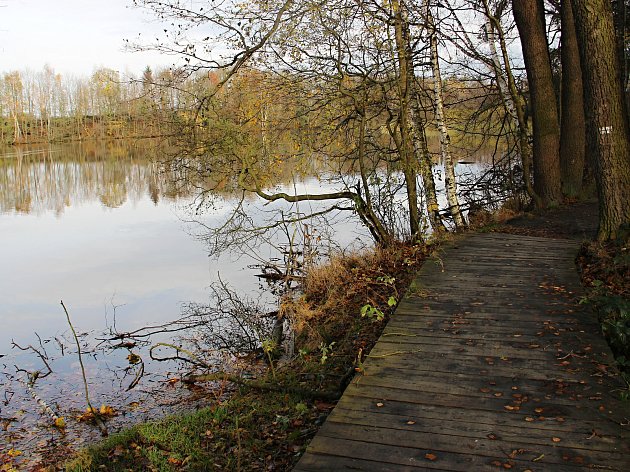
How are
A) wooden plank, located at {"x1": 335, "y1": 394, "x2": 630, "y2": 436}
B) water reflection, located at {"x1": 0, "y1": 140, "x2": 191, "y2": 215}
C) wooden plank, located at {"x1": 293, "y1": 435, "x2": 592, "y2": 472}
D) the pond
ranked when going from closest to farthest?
wooden plank, located at {"x1": 293, "y1": 435, "x2": 592, "y2": 472}
wooden plank, located at {"x1": 335, "y1": 394, "x2": 630, "y2": 436}
the pond
water reflection, located at {"x1": 0, "y1": 140, "x2": 191, "y2": 215}

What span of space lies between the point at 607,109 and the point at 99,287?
986cm

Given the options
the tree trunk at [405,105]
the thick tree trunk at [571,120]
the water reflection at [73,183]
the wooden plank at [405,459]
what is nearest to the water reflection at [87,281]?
the water reflection at [73,183]

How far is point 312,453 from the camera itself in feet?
10.8

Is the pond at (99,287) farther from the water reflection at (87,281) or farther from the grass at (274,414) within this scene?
the grass at (274,414)

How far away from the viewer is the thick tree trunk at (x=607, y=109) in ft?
23.2

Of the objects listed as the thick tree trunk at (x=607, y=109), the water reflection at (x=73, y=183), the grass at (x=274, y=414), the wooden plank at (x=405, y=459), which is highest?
the water reflection at (x=73, y=183)

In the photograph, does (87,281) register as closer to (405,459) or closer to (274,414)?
(274,414)

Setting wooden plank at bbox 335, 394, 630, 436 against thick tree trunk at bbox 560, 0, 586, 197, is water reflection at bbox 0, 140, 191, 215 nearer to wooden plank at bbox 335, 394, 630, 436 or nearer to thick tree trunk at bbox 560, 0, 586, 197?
thick tree trunk at bbox 560, 0, 586, 197

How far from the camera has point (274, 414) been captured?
4.91 m

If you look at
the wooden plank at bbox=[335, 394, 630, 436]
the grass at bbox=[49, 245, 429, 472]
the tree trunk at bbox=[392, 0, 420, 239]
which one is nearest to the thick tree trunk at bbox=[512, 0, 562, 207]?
the tree trunk at bbox=[392, 0, 420, 239]

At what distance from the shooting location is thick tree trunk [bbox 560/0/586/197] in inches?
489

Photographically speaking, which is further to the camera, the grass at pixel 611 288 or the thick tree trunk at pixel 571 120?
the thick tree trunk at pixel 571 120

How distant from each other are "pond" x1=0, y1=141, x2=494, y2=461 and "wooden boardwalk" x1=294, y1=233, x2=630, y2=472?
2.98 meters

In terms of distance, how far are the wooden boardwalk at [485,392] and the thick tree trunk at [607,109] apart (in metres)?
1.47
